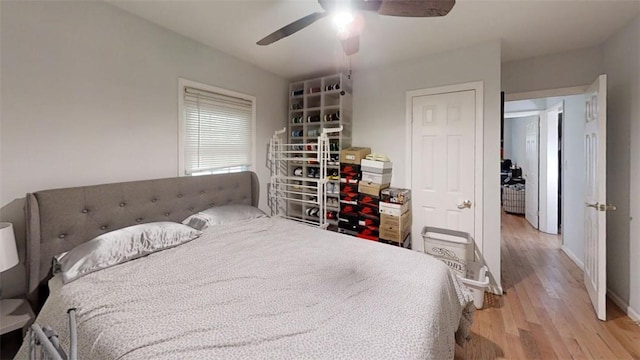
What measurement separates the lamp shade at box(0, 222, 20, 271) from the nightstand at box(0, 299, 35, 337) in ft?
0.91

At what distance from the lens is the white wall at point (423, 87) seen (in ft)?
8.45

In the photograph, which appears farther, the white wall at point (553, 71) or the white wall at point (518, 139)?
the white wall at point (518, 139)

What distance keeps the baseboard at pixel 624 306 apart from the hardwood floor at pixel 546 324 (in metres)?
0.04

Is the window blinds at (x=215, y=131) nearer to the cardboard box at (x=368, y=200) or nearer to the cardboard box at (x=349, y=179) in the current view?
the cardboard box at (x=349, y=179)

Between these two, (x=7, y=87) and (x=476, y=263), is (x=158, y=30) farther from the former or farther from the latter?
(x=476, y=263)

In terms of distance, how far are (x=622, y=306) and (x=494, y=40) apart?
2646 mm

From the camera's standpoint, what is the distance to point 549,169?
448cm

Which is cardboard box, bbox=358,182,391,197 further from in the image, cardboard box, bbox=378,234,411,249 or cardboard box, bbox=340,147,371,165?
cardboard box, bbox=378,234,411,249

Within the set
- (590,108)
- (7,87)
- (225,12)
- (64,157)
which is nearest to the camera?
(7,87)

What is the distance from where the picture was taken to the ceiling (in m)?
1.98

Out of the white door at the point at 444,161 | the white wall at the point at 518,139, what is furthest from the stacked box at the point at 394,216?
the white wall at the point at 518,139

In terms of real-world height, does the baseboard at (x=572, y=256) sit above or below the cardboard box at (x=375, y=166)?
below

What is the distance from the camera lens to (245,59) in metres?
3.03

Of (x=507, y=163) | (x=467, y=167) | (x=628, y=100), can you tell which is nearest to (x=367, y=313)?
(x=467, y=167)
